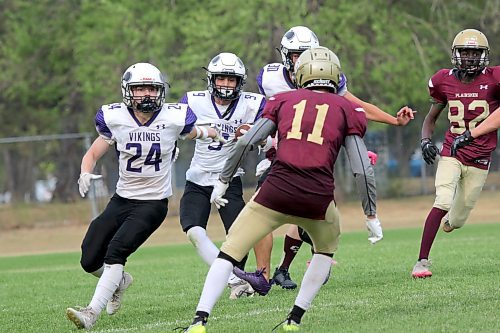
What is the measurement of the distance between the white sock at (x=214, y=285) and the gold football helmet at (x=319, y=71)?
120cm

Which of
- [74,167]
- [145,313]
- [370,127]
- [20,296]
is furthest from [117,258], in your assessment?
[370,127]

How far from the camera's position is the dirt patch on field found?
19766 millimetres

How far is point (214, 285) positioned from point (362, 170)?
42.8 inches

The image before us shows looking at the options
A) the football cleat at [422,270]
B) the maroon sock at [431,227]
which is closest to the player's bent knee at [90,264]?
the football cleat at [422,270]

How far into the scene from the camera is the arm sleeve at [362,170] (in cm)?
580

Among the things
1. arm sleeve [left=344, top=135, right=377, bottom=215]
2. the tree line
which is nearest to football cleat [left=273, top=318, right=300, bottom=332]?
arm sleeve [left=344, top=135, right=377, bottom=215]

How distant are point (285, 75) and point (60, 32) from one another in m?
21.2

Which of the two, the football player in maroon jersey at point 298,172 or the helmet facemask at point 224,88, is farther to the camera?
the helmet facemask at point 224,88

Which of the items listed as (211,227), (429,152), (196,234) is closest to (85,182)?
(196,234)

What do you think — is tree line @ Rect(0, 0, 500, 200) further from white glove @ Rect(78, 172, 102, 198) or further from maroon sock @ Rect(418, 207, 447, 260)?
white glove @ Rect(78, 172, 102, 198)

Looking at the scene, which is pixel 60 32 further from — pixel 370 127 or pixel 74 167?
pixel 370 127

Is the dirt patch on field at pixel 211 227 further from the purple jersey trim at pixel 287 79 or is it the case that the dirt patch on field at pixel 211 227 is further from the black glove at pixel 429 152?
the purple jersey trim at pixel 287 79

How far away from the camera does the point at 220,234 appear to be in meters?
20.2

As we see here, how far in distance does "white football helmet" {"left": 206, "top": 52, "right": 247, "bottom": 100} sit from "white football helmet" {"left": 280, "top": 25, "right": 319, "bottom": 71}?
0.42m
